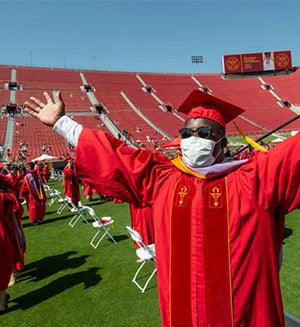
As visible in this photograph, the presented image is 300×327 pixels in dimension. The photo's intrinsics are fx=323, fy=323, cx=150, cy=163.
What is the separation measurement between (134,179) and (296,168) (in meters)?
0.84

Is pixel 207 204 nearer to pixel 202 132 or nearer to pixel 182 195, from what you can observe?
pixel 182 195

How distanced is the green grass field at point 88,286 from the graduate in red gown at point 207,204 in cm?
248

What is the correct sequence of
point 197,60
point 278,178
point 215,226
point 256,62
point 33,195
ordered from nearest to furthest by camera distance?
point 278,178 < point 215,226 < point 33,195 < point 256,62 < point 197,60

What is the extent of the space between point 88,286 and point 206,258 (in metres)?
3.94

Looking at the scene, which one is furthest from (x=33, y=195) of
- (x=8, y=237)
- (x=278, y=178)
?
(x=278, y=178)

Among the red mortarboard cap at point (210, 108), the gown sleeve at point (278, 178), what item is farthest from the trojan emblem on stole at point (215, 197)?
the red mortarboard cap at point (210, 108)

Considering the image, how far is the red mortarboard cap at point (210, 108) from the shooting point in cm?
187

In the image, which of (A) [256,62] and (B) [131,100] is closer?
(B) [131,100]

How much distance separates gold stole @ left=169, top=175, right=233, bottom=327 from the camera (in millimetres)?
1629

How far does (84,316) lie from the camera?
4.20 meters

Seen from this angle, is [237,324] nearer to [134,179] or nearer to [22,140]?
[134,179]

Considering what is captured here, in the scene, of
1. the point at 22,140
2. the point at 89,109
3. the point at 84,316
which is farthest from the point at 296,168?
the point at 89,109

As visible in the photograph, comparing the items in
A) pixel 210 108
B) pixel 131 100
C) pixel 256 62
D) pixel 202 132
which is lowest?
pixel 202 132

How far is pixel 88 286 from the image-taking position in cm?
511
